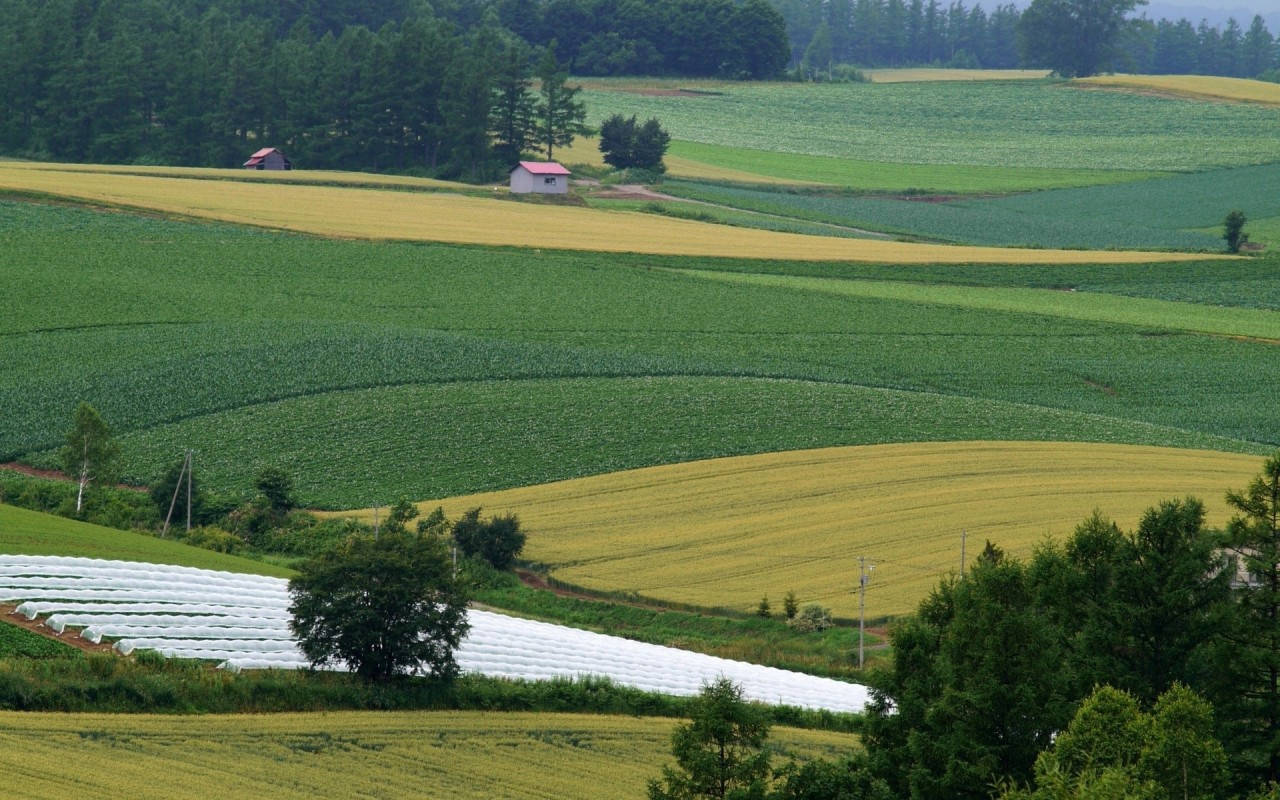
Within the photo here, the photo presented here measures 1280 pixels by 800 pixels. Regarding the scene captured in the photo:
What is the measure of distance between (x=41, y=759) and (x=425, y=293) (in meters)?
60.2

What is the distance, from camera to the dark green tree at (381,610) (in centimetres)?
3925

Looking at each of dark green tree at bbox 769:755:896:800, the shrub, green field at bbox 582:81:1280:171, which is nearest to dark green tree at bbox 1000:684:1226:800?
dark green tree at bbox 769:755:896:800

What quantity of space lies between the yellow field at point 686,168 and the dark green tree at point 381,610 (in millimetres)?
105391

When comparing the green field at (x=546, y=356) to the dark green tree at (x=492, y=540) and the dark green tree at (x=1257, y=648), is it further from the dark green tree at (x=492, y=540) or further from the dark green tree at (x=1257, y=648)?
the dark green tree at (x=1257, y=648)

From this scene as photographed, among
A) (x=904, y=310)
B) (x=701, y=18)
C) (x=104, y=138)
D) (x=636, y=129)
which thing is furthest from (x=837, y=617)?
(x=701, y=18)

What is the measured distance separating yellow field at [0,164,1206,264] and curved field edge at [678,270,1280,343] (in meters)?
5.66

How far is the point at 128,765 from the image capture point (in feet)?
102

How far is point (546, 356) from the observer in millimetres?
76438

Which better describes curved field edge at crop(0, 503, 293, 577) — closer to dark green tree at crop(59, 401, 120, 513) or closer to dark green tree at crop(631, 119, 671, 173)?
dark green tree at crop(59, 401, 120, 513)

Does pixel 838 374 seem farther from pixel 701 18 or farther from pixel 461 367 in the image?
pixel 701 18

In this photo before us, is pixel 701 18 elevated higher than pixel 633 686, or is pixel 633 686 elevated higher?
pixel 701 18

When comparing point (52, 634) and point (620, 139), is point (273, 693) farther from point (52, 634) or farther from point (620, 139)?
point (620, 139)

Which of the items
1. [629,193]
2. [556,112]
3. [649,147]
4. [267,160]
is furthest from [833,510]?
[267,160]

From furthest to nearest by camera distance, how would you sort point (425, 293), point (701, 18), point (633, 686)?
point (701, 18), point (425, 293), point (633, 686)
